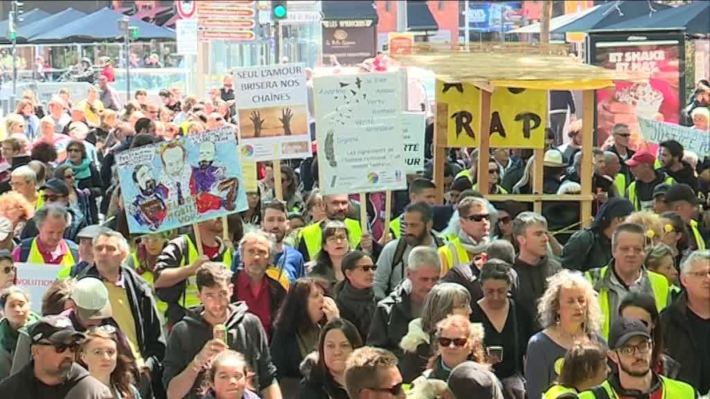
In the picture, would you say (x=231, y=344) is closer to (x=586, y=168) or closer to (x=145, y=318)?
(x=145, y=318)

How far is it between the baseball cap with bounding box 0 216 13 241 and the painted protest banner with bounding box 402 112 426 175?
4214 millimetres

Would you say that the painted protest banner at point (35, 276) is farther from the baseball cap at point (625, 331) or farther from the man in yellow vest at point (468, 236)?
the baseball cap at point (625, 331)

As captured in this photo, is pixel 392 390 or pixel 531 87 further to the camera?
pixel 531 87

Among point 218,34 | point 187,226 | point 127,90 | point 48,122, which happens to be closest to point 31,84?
point 127,90

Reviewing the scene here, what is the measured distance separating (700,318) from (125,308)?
3.27m

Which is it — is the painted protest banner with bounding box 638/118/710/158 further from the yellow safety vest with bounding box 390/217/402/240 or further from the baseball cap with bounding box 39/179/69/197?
the baseball cap with bounding box 39/179/69/197

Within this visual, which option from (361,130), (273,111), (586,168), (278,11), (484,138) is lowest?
(586,168)

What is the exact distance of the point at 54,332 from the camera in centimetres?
680

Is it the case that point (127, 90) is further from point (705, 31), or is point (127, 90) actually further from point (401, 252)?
point (401, 252)

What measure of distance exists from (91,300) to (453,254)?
106 inches

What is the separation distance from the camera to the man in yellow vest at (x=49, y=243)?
399 inches

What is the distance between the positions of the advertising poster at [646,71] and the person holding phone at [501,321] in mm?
11348

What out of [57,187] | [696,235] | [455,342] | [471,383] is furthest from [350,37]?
[471,383]

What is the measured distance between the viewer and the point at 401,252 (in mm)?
9914
